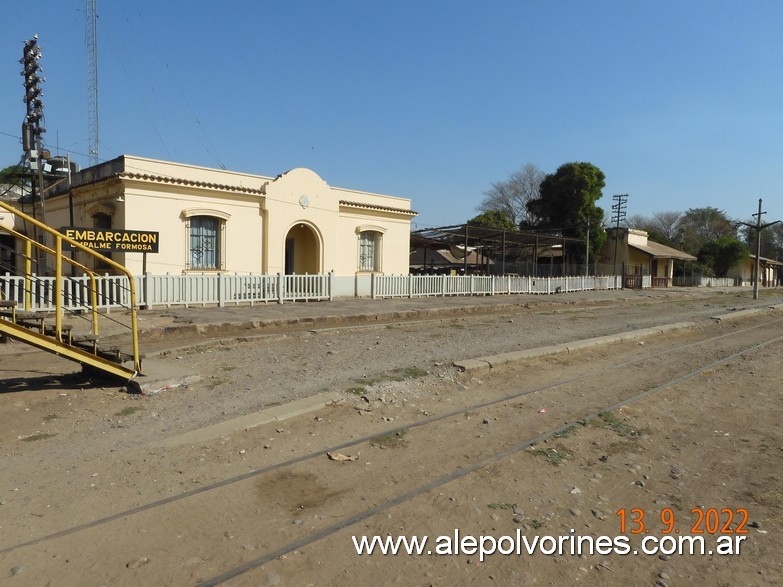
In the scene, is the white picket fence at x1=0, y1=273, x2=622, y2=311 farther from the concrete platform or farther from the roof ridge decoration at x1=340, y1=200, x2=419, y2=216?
the roof ridge decoration at x1=340, y1=200, x2=419, y2=216

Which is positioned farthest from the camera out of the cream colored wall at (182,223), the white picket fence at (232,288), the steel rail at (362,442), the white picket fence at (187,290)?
the cream colored wall at (182,223)

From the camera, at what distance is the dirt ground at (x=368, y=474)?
3230 millimetres

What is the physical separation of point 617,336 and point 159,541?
11044 mm

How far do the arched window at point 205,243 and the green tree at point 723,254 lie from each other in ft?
196

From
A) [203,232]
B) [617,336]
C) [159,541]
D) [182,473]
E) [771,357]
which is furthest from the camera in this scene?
[203,232]

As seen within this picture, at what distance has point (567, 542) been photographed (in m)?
3.56

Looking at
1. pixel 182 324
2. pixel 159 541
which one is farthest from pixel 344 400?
pixel 182 324

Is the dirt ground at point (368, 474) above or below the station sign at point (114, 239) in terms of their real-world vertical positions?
below

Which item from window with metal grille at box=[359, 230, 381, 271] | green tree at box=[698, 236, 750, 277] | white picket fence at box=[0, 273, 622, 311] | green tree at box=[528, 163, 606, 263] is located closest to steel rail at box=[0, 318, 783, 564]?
white picket fence at box=[0, 273, 622, 311]

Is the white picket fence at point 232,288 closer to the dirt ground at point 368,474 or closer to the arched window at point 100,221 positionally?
the dirt ground at point 368,474

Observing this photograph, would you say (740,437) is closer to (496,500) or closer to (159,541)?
(496,500)

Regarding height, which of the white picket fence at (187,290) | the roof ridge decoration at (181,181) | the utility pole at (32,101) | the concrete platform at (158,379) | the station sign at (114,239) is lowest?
the concrete platform at (158,379)

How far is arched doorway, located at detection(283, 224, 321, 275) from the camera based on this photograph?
23.3 meters

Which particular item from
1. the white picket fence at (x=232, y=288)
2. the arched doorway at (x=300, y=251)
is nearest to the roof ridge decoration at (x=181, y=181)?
the arched doorway at (x=300, y=251)
